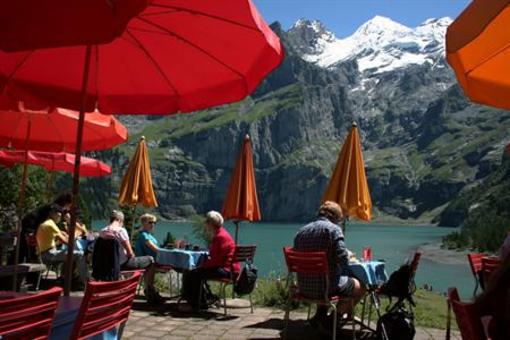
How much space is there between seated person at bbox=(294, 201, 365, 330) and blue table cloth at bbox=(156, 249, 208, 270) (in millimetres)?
2462

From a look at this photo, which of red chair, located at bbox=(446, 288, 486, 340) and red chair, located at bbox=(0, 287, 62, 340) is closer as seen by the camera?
red chair, located at bbox=(0, 287, 62, 340)

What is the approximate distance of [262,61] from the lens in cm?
349

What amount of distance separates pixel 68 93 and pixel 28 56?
1.22 feet

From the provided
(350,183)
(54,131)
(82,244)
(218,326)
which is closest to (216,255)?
(218,326)

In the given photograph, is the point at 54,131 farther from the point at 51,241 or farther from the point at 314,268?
the point at 314,268

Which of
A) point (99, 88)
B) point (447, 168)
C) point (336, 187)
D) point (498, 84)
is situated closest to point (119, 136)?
point (99, 88)

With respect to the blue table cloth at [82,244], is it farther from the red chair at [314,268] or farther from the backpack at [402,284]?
the backpack at [402,284]

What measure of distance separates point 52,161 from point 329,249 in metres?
6.80

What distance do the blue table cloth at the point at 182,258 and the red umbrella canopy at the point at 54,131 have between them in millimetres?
2218

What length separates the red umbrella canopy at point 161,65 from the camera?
347 centimetres

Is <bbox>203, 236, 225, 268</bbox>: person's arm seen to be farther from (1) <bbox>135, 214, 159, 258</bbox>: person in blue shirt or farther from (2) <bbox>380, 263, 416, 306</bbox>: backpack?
(2) <bbox>380, 263, 416, 306</bbox>: backpack

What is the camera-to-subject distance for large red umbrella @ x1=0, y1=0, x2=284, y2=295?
3.46m

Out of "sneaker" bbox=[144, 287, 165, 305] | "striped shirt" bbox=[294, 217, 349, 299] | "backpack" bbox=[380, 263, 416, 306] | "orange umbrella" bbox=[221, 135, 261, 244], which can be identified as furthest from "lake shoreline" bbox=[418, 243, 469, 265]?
"striped shirt" bbox=[294, 217, 349, 299]

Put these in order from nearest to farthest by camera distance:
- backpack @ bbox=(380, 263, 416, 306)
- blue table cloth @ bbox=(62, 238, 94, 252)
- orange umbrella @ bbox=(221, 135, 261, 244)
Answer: backpack @ bbox=(380, 263, 416, 306)
blue table cloth @ bbox=(62, 238, 94, 252)
orange umbrella @ bbox=(221, 135, 261, 244)
